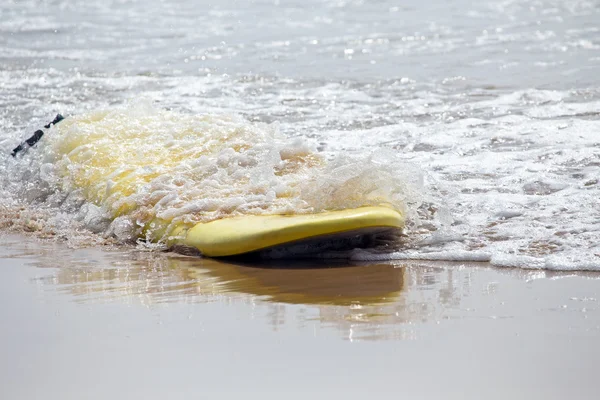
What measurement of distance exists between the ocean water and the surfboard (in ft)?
0.07

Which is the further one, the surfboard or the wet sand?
the surfboard

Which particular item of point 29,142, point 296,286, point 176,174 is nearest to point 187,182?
point 176,174

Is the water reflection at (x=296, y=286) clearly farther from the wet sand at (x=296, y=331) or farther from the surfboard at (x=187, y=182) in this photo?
the surfboard at (x=187, y=182)

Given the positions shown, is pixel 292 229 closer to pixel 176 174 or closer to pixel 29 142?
pixel 176 174

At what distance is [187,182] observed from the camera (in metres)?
4.34

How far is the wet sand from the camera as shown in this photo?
7.73ft

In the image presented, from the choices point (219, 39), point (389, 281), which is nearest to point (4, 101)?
point (219, 39)

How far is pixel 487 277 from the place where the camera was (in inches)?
132

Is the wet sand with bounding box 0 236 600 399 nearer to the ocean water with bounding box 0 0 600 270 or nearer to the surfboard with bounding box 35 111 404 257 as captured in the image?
the surfboard with bounding box 35 111 404 257

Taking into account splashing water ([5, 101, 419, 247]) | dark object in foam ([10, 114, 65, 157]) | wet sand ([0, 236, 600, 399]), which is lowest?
wet sand ([0, 236, 600, 399])

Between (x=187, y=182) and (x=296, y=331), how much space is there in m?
1.76

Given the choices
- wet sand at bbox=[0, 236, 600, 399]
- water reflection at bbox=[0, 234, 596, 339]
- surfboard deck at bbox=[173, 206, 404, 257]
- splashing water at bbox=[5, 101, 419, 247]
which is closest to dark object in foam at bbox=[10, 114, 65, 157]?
splashing water at bbox=[5, 101, 419, 247]

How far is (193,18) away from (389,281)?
488 inches

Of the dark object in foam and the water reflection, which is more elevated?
the dark object in foam
